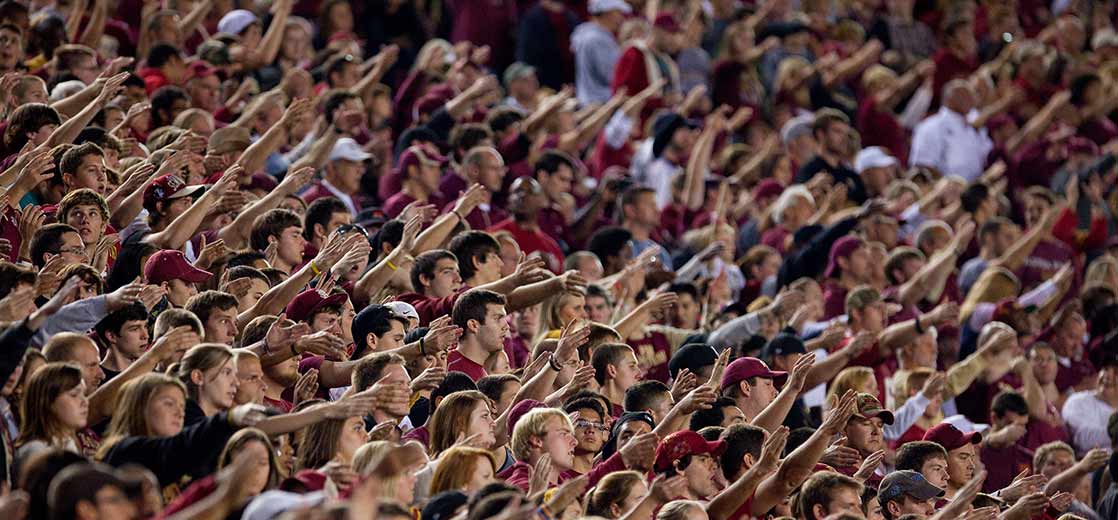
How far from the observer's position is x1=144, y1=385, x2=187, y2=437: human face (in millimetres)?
6930

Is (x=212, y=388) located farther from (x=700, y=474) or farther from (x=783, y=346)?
(x=783, y=346)

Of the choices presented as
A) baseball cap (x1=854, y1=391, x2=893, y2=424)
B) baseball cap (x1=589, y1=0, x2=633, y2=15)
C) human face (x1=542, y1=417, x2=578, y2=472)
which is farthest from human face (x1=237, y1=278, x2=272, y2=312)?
baseball cap (x1=589, y1=0, x2=633, y2=15)

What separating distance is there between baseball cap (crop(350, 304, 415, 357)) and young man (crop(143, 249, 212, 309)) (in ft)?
2.57

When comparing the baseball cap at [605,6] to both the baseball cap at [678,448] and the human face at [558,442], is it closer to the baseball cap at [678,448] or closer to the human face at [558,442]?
the baseball cap at [678,448]

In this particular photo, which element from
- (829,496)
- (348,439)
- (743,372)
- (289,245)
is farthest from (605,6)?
(348,439)

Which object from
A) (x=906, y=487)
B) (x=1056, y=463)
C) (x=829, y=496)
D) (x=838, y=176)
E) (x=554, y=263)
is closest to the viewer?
(x=829, y=496)

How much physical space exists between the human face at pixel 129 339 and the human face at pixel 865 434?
3.73 metres

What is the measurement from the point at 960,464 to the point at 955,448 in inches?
3.6

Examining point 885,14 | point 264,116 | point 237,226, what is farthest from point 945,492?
point 885,14

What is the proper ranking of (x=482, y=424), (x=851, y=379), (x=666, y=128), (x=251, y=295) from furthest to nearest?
(x=666, y=128)
(x=851, y=379)
(x=251, y=295)
(x=482, y=424)

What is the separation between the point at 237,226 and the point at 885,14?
37.5ft

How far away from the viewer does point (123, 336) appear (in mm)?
8172

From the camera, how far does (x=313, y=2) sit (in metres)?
16.9

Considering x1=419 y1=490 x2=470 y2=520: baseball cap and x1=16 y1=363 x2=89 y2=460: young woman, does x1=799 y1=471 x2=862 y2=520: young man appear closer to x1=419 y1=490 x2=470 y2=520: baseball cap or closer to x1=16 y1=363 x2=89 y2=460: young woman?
x1=419 y1=490 x2=470 y2=520: baseball cap
